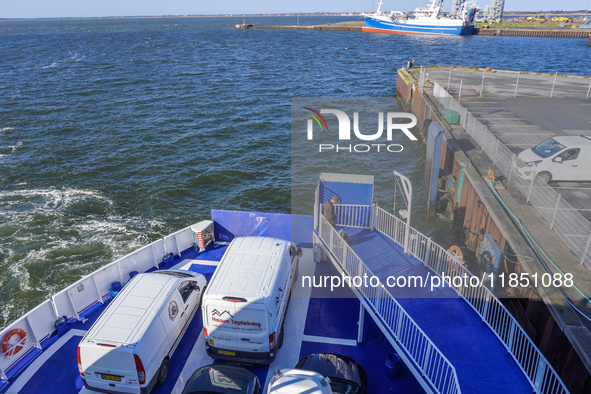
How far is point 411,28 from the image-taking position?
123250 millimetres

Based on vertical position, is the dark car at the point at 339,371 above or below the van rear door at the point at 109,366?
below

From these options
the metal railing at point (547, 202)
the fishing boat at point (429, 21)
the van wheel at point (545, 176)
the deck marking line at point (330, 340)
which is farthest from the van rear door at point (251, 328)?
the fishing boat at point (429, 21)

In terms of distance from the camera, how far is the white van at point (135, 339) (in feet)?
26.6

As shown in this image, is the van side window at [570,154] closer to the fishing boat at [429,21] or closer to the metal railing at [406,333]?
the metal railing at [406,333]

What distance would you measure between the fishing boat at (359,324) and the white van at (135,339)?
4.4 inches

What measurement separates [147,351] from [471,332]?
6.87 meters

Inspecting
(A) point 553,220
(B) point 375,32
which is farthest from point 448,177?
(B) point 375,32

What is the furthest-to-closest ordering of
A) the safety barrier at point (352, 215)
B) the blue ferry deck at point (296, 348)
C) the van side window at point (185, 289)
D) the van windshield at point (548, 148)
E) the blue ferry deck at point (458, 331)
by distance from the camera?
the van windshield at point (548, 148), the safety barrier at point (352, 215), the van side window at point (185, 289), the blue ferry deck at point (296, 348), the blue ferry deck at point (458, 331)

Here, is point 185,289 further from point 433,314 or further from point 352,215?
point 433,314

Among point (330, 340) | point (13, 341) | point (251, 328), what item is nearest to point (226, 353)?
point (251, 328)

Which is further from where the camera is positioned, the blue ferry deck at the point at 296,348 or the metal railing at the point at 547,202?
the metal railing at the point at 547,202

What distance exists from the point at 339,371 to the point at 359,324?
1.81 metres

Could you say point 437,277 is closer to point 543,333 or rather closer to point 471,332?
point 471,332

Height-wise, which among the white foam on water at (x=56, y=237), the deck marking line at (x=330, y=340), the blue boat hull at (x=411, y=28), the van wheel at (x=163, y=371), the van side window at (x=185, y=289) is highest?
the blue boat hull at (x=411, y=28)
